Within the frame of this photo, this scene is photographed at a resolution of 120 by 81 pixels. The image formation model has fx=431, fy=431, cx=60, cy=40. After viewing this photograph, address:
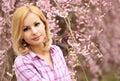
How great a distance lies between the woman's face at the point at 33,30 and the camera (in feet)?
7.95

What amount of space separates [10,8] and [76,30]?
3.51 ft

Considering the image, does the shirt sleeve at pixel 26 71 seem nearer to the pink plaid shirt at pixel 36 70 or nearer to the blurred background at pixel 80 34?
the pink plaid shirt at pixel 36 70

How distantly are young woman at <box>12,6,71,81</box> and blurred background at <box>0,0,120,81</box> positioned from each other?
1.29 metres

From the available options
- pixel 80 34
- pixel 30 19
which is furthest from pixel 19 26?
pixel 80 34

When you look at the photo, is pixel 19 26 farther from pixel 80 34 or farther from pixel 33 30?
pixel 80 34

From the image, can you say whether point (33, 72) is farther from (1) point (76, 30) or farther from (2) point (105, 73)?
(2) point (105, 73)

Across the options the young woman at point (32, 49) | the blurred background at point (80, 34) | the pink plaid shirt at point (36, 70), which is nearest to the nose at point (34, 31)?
the young woman at point (32, 49)

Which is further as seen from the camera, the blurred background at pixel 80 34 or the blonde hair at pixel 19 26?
the blurred background at pixel 80 34

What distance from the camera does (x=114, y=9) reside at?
561cm

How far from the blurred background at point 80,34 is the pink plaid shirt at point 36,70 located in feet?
4.19

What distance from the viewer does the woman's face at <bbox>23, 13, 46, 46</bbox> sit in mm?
2422

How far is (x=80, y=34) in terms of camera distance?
4645 mm

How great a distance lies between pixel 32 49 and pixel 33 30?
15cm

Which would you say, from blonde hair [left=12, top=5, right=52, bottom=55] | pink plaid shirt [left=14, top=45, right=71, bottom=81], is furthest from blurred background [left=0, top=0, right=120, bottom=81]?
blonde hair [left=12, top=5, right=52, bottom=55]
